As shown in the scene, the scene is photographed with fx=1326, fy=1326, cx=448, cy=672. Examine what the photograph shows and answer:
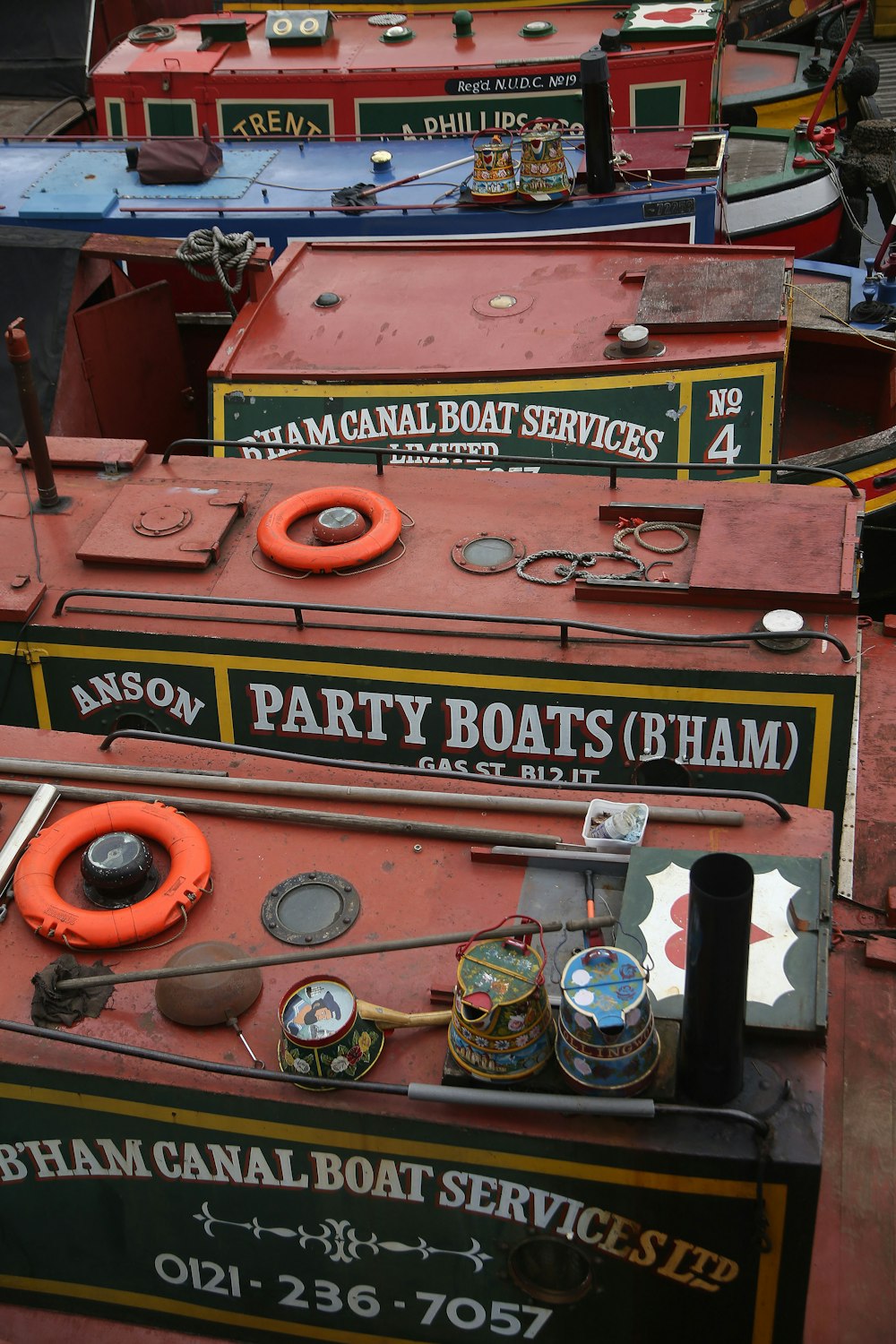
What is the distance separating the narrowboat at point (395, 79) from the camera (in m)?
16.1

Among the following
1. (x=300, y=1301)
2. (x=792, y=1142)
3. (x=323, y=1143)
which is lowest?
(x=300, y=1301)

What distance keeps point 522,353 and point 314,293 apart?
2.27 m

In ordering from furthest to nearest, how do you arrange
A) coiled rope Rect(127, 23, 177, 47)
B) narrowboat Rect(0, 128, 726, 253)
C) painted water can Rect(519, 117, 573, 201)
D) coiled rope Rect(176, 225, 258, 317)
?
coiled rope Rect(127, 23, 177, 47), narrowboat Rect(0, 128, 726, 253), painted water can Rect(519, 117, 573, 201), coiled rope Rect(176, 225, 258, 317)

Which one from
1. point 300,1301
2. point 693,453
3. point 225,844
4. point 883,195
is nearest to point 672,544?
point 693,453

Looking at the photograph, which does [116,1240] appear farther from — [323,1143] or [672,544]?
[672,544]

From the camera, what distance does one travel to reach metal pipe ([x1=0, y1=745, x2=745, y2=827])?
5.89m

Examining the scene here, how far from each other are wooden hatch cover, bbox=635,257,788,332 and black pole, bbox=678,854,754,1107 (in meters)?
7.10

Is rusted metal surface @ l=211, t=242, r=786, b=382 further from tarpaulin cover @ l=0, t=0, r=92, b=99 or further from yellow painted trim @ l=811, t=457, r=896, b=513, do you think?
tarpaulin cover @ l=0, t=0, r=92, b=99

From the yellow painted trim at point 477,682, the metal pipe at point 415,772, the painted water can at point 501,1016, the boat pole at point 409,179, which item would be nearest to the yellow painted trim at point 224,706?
the yellow painted trim at point 477,682

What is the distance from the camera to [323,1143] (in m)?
4.97

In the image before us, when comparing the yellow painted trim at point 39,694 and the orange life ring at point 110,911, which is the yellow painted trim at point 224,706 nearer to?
the yellow painted trim at point 39,694

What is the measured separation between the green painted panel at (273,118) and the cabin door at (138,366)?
18.0 ft

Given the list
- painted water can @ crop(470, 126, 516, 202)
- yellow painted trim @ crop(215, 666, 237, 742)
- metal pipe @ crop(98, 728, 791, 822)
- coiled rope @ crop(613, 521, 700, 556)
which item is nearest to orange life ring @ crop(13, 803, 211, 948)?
metal pipe @ crop(98, 728, 791, 822)

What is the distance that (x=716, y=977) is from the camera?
169 inches
